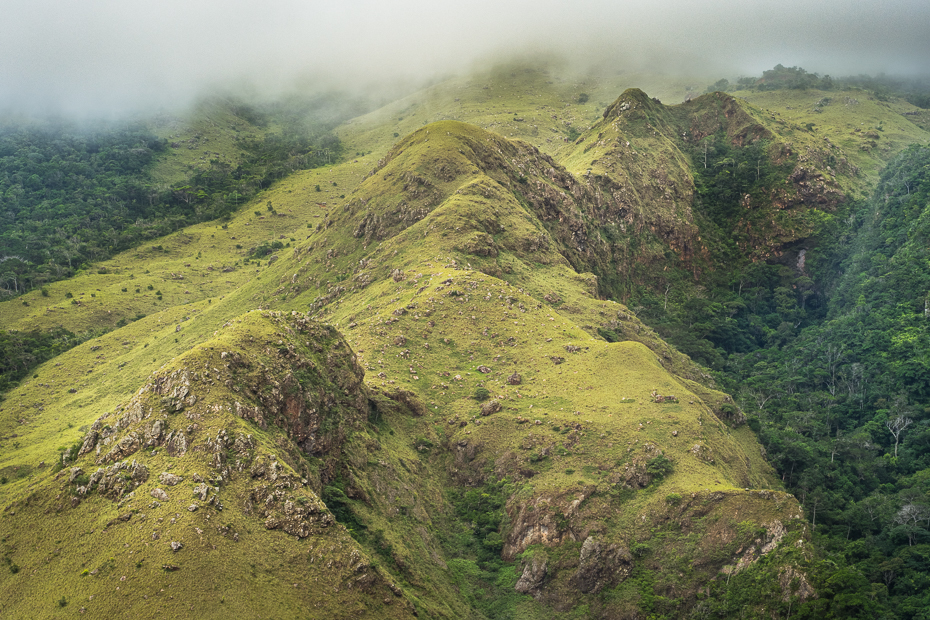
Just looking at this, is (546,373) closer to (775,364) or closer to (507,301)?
(507,301)

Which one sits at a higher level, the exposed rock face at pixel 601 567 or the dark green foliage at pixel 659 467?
the dark green foliage at pixel 659 467

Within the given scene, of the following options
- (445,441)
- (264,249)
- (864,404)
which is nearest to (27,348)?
(264,249)

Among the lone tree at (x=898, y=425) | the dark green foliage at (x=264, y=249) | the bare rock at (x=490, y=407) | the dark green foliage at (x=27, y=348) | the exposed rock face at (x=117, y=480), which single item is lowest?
the lone tree at (x=898, y=425)

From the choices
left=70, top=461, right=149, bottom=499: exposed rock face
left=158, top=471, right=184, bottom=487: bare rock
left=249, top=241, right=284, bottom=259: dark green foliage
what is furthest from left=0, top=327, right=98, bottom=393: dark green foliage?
left=158, top=471, right=184, bottom=487: bare rock

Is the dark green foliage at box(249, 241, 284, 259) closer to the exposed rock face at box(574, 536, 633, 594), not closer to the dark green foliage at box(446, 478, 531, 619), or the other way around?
the dark green foliage at box(446, 478, 531, 619)

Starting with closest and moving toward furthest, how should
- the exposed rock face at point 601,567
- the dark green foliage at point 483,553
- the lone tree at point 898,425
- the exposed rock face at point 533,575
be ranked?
the exposed rock face at point 601,567
the dark green foliage at point 483,553
the exposed rock face at point 533,575
the lone tree at point 898,425

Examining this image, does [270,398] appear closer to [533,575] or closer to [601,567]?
[533,575]

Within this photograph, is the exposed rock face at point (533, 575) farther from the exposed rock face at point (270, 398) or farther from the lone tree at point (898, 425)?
the lone tree at point (898, 425)

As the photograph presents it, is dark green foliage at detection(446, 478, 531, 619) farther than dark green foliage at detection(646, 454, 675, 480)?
No

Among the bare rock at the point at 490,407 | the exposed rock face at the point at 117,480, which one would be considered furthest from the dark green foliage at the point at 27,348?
the bare rock at the point at 490,407
